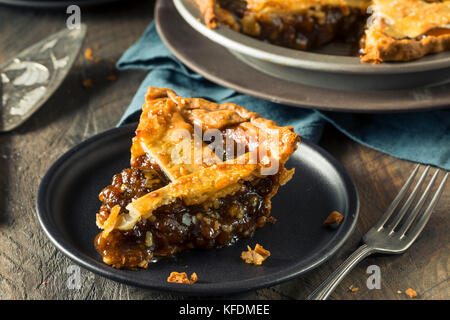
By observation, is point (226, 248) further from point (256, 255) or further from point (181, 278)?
Result: point (181, 278)

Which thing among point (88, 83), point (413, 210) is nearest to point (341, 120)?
point (413, 210)

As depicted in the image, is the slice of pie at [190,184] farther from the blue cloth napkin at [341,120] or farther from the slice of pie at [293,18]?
the slice of pie at [293,18]

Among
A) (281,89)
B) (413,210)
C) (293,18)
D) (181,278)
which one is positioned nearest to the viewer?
(181,278)

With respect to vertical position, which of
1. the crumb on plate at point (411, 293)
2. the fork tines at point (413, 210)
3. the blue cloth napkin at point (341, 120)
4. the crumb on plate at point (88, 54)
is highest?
the fork tines at point (413, 210)

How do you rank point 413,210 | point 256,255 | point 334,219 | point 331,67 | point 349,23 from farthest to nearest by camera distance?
1. point 349,23
2. point 331,67
3. point 413,210
4. point 334,219
5. point 256,255

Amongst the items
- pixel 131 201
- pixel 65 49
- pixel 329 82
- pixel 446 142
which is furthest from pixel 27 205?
pixel 446 142

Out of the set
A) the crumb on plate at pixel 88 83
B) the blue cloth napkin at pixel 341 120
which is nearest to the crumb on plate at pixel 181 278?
the blue cloth napkin at pixel 341 120
